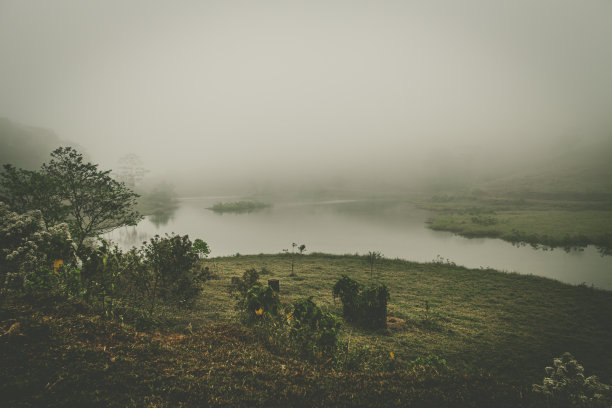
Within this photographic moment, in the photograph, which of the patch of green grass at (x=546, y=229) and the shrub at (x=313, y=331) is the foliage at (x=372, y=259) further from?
the patch of green grass at (x=546, y=229)

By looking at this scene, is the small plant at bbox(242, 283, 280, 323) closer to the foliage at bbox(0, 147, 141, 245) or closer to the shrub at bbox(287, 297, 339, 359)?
the shrub at bbox(287, 297, 339, 359)

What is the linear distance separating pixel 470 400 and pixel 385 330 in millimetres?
7827

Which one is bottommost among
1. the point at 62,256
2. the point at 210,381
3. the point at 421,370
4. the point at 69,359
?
the point at 421,370

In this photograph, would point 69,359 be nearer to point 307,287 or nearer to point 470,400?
point 470,400

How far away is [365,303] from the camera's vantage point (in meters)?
12.4

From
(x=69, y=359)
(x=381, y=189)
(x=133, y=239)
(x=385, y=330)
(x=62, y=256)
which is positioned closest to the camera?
(x=69, y=359)

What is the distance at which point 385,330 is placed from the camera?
1184cm

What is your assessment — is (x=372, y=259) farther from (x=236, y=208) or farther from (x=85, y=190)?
(x=236, y=208)

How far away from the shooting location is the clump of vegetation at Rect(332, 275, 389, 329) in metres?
12.2

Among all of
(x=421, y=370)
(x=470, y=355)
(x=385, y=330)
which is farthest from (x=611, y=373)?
(x=421, y=370)

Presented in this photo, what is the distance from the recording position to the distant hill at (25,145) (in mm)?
72500

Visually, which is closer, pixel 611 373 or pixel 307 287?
pixel 611 373

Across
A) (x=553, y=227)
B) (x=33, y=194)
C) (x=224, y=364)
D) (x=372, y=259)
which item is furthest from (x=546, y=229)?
(x=33, y=194)

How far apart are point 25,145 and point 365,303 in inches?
4659
